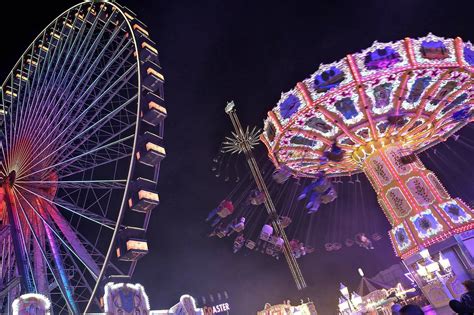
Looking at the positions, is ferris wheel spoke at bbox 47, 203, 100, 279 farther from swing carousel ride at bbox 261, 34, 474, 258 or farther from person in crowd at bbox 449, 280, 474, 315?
person in crowd at bbox 449, 280, 474, 315

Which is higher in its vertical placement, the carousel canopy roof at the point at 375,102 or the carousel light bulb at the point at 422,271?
the carousel canopy roof at the point at 375,102

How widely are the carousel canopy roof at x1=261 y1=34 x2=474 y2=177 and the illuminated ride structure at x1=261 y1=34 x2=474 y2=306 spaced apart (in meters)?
0.04

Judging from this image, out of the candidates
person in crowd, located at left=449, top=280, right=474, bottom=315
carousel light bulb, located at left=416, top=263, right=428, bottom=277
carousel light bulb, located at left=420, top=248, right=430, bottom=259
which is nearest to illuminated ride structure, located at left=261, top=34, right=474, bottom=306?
carousel light bulb, located at left=420, top=248, right=430, bottom=259

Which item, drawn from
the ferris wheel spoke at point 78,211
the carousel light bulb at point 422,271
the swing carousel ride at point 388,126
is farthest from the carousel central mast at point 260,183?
the ferris wheel spoke at point 78,211

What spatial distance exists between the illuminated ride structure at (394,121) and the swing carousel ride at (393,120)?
4cm

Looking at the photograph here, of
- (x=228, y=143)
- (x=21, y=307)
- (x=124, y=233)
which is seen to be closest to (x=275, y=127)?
(x=228, y=143)

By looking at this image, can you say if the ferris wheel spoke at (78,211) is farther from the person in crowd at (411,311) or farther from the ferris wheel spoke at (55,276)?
the person in crowd at (411,311)

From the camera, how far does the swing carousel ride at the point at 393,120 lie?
16234 millimetres

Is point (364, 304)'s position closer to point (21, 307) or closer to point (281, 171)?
point (281, 171)

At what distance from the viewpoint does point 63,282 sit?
13.4 m

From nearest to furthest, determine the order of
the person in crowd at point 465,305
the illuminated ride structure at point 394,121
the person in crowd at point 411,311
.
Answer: the person in crowd at point 411,311, the person in crowd at point 465,305, the illuminated ride structure at point 394,121

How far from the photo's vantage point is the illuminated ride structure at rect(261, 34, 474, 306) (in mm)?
16188

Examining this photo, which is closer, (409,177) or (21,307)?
(21,307)

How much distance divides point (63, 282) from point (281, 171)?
1291cm
